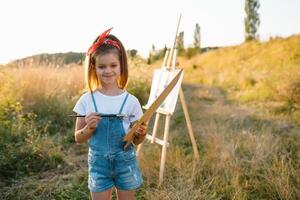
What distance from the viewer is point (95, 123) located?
1895 millimetres

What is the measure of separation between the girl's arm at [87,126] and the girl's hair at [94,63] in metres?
0.22

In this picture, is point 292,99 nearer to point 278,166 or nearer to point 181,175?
point 278,166

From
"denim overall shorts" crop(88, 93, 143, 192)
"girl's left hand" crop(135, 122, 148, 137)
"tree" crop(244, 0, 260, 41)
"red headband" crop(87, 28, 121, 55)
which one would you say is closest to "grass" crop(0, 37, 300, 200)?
"denim overall shorts" crop(88, 93, 143, 192)

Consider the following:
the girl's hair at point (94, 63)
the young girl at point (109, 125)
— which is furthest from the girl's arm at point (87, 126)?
the girl's hair at point (94, 63)

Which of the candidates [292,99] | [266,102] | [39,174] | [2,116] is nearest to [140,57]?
[266,102]

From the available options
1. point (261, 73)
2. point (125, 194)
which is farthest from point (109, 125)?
point (261, 73)

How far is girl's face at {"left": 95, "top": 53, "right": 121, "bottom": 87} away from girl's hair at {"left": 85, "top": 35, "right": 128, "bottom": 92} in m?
0.03

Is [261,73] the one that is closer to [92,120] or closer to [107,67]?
[107,67]

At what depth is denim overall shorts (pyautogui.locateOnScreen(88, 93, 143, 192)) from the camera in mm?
2029

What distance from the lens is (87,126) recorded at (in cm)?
193

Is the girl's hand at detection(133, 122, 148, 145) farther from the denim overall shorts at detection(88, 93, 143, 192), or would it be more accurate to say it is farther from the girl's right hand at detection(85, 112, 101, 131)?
the girl's right hand at detection(85, 112, 101, 131)

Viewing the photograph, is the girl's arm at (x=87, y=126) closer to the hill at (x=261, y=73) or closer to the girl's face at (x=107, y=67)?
the girl's face at (x=107, y=67)

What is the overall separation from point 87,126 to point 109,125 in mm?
147

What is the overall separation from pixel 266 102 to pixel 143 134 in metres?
6.41
